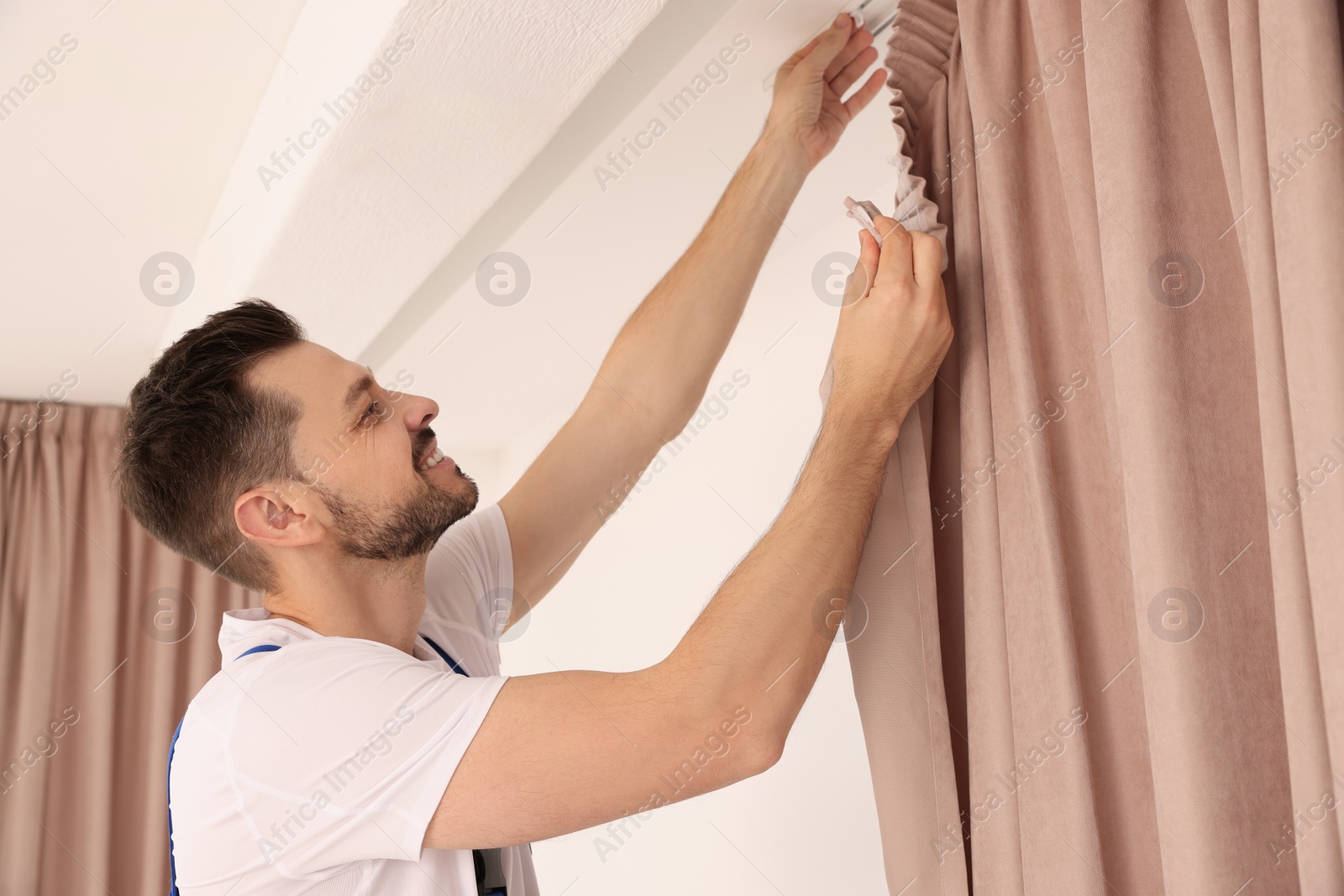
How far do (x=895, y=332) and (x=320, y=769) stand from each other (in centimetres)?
73

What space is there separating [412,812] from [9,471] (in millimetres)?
2887

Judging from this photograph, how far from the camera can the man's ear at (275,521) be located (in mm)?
1236

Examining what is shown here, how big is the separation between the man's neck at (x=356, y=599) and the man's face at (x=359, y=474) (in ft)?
0.10

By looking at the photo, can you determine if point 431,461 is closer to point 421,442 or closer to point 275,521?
point 421,442

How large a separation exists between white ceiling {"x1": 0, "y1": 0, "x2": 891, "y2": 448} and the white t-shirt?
79cm

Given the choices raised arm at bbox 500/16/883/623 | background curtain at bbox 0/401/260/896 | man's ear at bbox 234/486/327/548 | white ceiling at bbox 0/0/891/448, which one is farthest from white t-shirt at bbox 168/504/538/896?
background curtain at bbox 0/401/260/896

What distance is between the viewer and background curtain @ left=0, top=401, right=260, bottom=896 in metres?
2.93

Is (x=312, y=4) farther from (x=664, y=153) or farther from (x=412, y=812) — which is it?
(x=412, y=812)

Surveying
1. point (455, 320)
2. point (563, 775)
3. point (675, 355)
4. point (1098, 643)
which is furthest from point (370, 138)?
point (1098, 643)

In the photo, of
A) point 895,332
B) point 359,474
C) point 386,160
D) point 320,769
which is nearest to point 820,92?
point 895,332

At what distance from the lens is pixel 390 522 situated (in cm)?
123

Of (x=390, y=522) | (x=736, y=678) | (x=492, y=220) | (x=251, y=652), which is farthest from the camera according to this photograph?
(x=492, y=220)

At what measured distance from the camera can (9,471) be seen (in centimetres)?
311

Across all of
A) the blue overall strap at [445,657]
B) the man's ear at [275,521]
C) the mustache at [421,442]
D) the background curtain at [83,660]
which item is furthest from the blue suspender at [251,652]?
the background curtain at [83,660]
